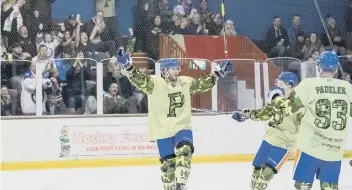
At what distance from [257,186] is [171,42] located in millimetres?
4599

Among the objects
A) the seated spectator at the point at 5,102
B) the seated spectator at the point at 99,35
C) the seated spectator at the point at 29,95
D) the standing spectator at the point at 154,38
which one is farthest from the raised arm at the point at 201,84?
the seated spectator at the point at 99,35

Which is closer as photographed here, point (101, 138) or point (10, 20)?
point (101, 138)

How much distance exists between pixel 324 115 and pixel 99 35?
5744mm

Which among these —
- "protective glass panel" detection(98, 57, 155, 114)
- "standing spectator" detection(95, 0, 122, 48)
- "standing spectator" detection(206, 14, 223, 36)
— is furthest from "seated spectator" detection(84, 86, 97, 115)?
"standing spectator" detection(206, 14, 223, 36)

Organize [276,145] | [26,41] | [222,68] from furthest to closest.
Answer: [26,41]
[222,68]
[276,145]

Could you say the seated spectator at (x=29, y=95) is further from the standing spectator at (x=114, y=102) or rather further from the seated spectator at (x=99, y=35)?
the seated spectator at (x=99, y=35)

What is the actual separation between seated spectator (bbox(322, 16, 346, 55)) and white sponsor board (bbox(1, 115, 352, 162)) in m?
2.55

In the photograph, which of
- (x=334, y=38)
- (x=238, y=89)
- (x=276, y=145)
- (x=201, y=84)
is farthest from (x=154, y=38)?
(x=276, y=145)

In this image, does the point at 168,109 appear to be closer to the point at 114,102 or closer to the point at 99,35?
the point at 114,102

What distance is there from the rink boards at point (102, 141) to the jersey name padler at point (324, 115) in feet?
13.4

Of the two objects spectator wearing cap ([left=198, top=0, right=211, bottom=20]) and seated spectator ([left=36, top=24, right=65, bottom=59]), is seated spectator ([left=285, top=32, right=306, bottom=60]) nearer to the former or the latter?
spectator wearing cap ([left=198, top=0, right=211, bottom=20])

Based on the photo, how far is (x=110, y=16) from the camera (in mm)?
8953

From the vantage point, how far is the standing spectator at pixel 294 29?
926cm

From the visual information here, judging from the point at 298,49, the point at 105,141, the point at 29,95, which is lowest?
the point at 105,141
